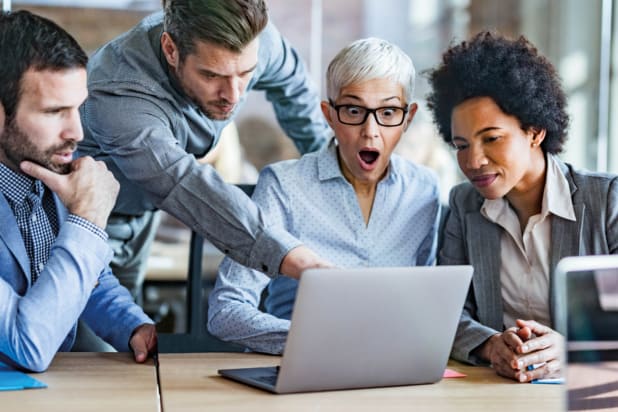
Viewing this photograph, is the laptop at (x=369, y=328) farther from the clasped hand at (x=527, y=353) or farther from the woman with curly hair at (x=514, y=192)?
the woman with curly hair at (x=514, y=192)

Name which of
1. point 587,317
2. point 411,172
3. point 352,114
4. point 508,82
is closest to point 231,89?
point 352,114

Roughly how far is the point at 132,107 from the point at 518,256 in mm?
891

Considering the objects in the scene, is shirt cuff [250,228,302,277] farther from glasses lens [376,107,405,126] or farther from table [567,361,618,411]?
table [567,361,618,411]

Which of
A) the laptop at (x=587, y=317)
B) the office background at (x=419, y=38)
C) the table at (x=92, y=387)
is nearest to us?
the laptop at (x=587, y=317)

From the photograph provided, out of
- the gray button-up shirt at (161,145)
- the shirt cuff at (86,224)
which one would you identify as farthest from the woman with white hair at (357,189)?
the shirt cuff at (86,224)

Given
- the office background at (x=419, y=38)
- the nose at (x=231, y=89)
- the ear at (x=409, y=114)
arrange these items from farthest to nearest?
1. the office background at (x=419, y=38)
2. the ear at (x=409, y=114)
3. the nose at (x=231, y=89)

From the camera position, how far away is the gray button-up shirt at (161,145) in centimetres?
178

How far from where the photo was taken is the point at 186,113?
210 cm

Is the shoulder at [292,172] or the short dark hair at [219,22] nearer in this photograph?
the short dark hair at [219,22]

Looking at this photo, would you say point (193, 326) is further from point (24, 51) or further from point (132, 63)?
point (24, 51)

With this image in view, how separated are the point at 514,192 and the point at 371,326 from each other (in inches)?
29.4

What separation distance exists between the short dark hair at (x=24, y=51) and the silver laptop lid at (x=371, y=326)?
2.26 ft

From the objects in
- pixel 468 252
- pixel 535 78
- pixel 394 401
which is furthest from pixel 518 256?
pixel 394 401

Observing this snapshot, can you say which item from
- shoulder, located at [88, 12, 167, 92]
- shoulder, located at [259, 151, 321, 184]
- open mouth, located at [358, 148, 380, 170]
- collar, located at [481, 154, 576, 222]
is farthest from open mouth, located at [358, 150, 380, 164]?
shoulder, located at [88, 12, 167, 92]
